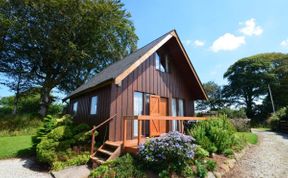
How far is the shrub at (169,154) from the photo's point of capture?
4.98m

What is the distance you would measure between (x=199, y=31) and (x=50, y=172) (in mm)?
9728

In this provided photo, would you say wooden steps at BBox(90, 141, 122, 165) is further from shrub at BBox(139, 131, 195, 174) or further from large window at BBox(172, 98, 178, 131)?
large window at BBox(172, 98, 178, 131)

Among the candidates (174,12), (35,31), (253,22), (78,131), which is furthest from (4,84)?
(253,22)

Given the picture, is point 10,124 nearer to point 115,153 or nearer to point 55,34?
point 55,34

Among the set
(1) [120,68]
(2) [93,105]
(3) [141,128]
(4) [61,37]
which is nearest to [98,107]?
(2) [93,105]

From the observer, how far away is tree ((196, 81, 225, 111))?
40.1m

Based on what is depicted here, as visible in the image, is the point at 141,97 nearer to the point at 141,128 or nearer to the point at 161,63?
the point at 141,128

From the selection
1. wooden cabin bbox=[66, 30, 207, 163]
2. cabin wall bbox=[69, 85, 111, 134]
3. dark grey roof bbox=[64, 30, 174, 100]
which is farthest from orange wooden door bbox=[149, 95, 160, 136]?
cabin wall bbox=[69, 85, 111, 134]

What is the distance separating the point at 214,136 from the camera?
23.7ft

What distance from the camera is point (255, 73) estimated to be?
36.3 m

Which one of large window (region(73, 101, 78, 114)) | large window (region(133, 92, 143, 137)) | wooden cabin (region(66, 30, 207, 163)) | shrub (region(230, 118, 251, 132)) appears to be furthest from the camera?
shrub (region(230, 118, 251, 132))

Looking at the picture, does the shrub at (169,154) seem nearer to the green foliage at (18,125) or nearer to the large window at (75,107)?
the large window at (75,107)

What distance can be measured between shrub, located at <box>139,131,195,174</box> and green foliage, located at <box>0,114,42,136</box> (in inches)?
489

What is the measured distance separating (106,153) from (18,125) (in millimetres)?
12043
